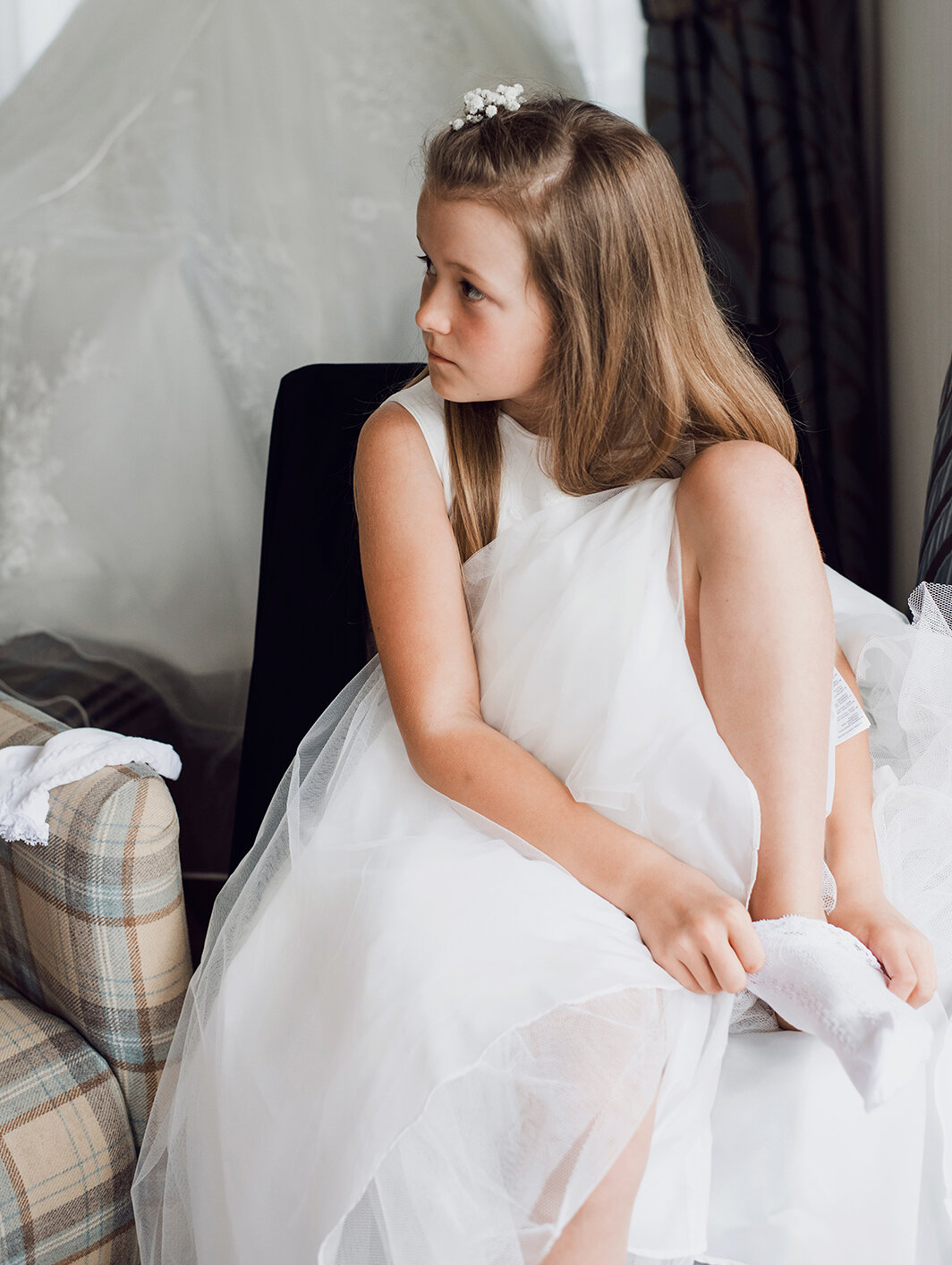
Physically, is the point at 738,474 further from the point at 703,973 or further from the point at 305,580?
the point at 305,580

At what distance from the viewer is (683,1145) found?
0.70 metres

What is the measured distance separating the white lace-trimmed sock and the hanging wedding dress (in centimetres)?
117

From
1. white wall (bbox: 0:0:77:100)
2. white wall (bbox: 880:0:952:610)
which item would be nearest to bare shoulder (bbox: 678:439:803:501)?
white wall (bbox: 880:0:952:610)

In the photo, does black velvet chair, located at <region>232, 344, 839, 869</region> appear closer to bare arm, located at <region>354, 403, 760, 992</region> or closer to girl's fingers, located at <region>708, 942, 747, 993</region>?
A: bare arm, located at <region>354, 403, 760, 992</region>

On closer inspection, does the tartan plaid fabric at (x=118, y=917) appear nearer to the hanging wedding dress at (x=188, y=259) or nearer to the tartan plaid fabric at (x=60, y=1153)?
the tartan plaid fabric at (x=60, y=1153)

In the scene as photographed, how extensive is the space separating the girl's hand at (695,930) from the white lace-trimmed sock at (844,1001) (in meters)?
0.02

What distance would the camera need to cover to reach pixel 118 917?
0.92 metres

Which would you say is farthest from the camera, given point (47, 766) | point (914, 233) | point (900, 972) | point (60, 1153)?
point (914, 233)

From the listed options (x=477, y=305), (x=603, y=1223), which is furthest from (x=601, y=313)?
(x=603, y=1223)

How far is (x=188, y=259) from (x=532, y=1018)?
1337mm

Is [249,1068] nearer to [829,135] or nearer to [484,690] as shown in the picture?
[484,690]

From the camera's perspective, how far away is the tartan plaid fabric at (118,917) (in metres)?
0.92

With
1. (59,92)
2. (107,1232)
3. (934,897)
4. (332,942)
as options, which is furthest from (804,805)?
(59,92)

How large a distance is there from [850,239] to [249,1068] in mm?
1335
